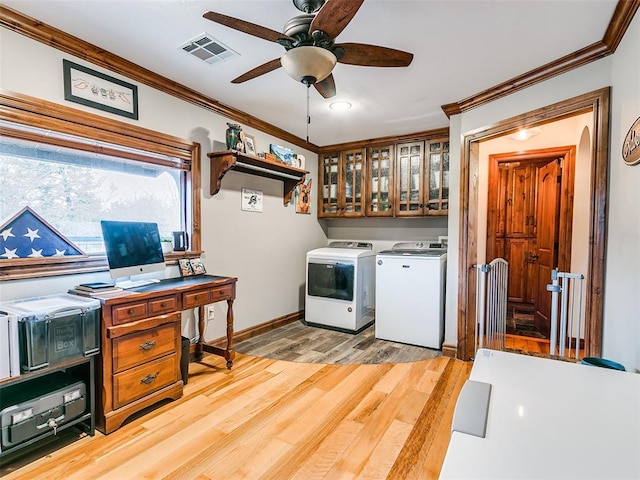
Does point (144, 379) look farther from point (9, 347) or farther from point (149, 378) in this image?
point (9, 347)

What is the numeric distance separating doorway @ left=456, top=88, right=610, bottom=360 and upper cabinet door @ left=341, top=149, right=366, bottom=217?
1480mm

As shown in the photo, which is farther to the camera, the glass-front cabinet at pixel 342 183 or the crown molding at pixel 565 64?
the glass-front cabinet at pixel 342 183

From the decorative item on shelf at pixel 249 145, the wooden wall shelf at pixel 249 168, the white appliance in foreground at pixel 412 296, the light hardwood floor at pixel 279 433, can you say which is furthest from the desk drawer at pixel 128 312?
the white appliance in foreground at pixel 412 296

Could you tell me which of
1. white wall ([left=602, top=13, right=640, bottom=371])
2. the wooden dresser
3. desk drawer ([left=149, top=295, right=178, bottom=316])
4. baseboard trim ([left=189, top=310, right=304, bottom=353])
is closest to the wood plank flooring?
baseboard trim ([left=189, top=310, right=304, bottom=353])

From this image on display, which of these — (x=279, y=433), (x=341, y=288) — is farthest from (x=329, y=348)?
(x=279, y=433)

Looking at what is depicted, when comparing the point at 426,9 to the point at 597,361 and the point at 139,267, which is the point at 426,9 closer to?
the point at 597,361

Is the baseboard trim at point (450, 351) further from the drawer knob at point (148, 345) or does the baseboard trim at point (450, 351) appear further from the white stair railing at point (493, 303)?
the drawer knob at point (148, 345)

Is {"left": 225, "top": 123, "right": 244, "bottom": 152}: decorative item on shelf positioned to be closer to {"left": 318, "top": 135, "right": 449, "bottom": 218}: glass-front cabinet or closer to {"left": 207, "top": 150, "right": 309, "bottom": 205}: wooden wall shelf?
{"left": 207, "top": 150, "right": 309, "bottom": 205}: wooden wall shelf

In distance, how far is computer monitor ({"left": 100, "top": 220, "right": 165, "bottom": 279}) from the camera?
217 centimetres

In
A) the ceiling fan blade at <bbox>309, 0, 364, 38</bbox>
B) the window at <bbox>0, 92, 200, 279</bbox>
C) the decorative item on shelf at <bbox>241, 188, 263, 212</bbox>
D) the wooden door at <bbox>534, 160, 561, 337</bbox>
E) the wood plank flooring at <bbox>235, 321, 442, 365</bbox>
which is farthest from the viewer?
the wooden door at <bbox>534, 160, 561, 337</bbox>

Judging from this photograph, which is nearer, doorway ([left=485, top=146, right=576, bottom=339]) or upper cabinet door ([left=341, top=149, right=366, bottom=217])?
doorway ([left=485, top=146, right=576, bottom=339])

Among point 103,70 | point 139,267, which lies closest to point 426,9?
point 103,70

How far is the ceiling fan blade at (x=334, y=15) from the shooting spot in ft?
4.25

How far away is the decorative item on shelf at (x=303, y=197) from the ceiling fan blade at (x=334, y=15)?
2.79m
